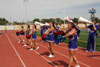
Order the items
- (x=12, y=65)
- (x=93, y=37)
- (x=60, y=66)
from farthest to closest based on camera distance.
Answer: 1. (x=93, y=37)
2. (x=12, y=65)
3. (x=60, y=66)

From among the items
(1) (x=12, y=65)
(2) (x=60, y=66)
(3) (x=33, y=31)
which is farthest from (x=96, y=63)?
(3) (x=33, y=31)

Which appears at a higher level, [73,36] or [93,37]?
[73,36]

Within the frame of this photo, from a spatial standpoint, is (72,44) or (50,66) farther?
(50,66)

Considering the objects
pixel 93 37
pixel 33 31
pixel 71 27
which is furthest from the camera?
pixel 33 31

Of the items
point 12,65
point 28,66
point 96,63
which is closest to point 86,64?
point 96,63

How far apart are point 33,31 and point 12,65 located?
3.72m

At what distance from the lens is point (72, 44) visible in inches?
215

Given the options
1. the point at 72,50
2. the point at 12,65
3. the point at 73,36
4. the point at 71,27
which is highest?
the point at 71,27

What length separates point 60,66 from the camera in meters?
6.29

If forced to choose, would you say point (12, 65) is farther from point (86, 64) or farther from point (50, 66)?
point (86, 64)

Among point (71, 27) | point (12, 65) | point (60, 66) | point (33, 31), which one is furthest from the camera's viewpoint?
point (33, 31)

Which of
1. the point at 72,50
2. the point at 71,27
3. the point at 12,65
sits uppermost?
the point at 71,27

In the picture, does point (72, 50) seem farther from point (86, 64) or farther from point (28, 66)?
point (28, 66)

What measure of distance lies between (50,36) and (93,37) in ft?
10.1
